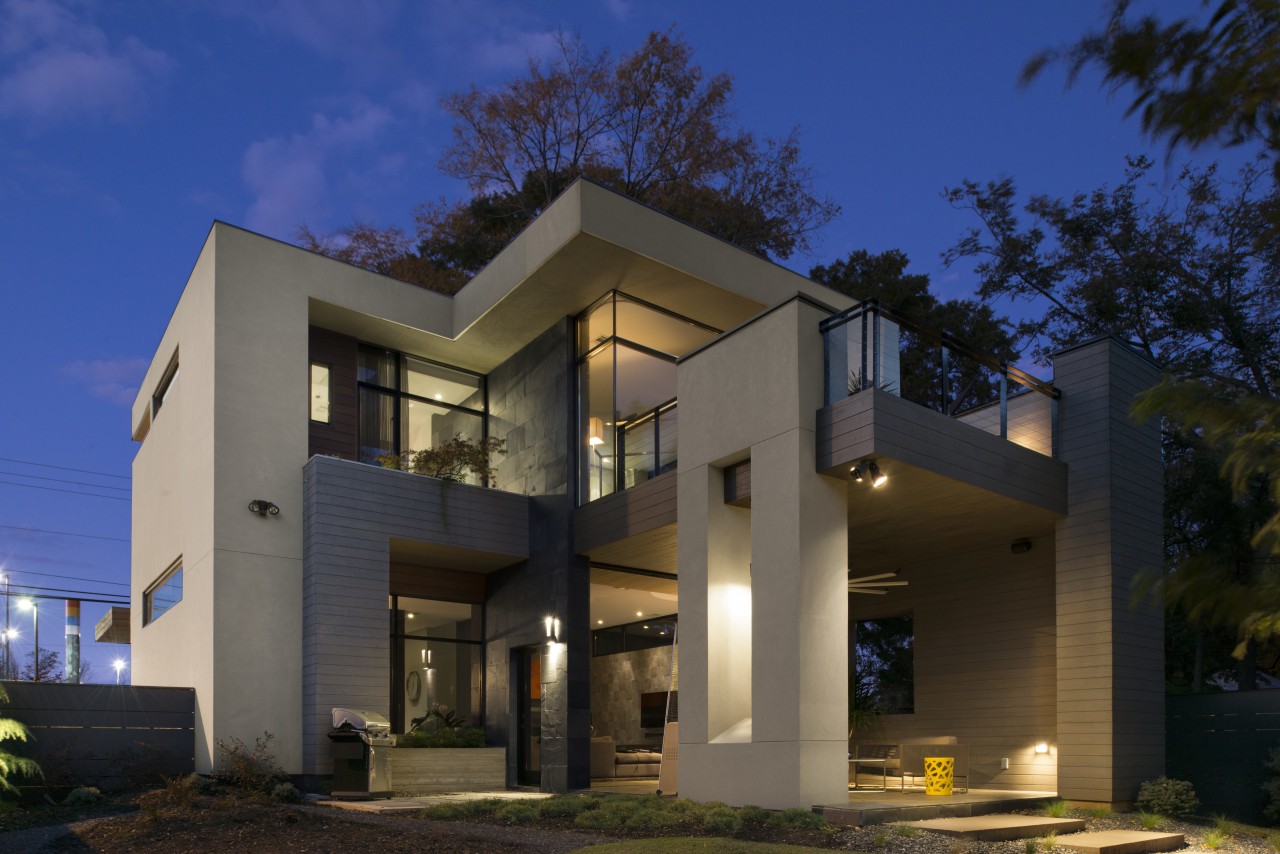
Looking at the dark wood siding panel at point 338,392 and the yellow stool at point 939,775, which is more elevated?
the dark wood siding panel at point 338,392

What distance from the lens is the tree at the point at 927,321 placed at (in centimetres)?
2177

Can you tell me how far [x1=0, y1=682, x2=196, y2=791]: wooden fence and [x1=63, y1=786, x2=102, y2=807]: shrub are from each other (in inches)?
25.4

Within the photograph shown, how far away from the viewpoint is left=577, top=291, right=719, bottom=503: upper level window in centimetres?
1445

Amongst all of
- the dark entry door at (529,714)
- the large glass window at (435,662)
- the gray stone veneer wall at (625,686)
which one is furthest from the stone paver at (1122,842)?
the gray stone veneer wall at (625,686)

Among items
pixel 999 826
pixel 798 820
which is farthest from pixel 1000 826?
pixel 798 820

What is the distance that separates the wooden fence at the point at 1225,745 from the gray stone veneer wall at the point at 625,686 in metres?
8.43

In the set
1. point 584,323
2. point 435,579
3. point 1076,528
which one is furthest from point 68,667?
point 1076,528

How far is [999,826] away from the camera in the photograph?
8875 millimetres

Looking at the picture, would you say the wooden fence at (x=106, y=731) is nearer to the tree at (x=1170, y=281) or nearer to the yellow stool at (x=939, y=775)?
the yellow stool at (x=939, y=775)

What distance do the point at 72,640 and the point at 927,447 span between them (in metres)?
21.5

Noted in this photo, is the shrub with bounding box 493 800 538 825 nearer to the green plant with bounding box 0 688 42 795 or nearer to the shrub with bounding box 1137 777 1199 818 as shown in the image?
the green plant with bounding box 0 688 42 795

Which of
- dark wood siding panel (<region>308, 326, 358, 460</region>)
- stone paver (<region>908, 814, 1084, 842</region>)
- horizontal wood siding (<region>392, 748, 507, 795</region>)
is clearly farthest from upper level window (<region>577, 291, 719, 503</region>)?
stone paver (<region>908, 814, 1084, 842</region>)

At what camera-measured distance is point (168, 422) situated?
16.8 m

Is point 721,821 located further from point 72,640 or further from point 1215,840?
point 72,640
